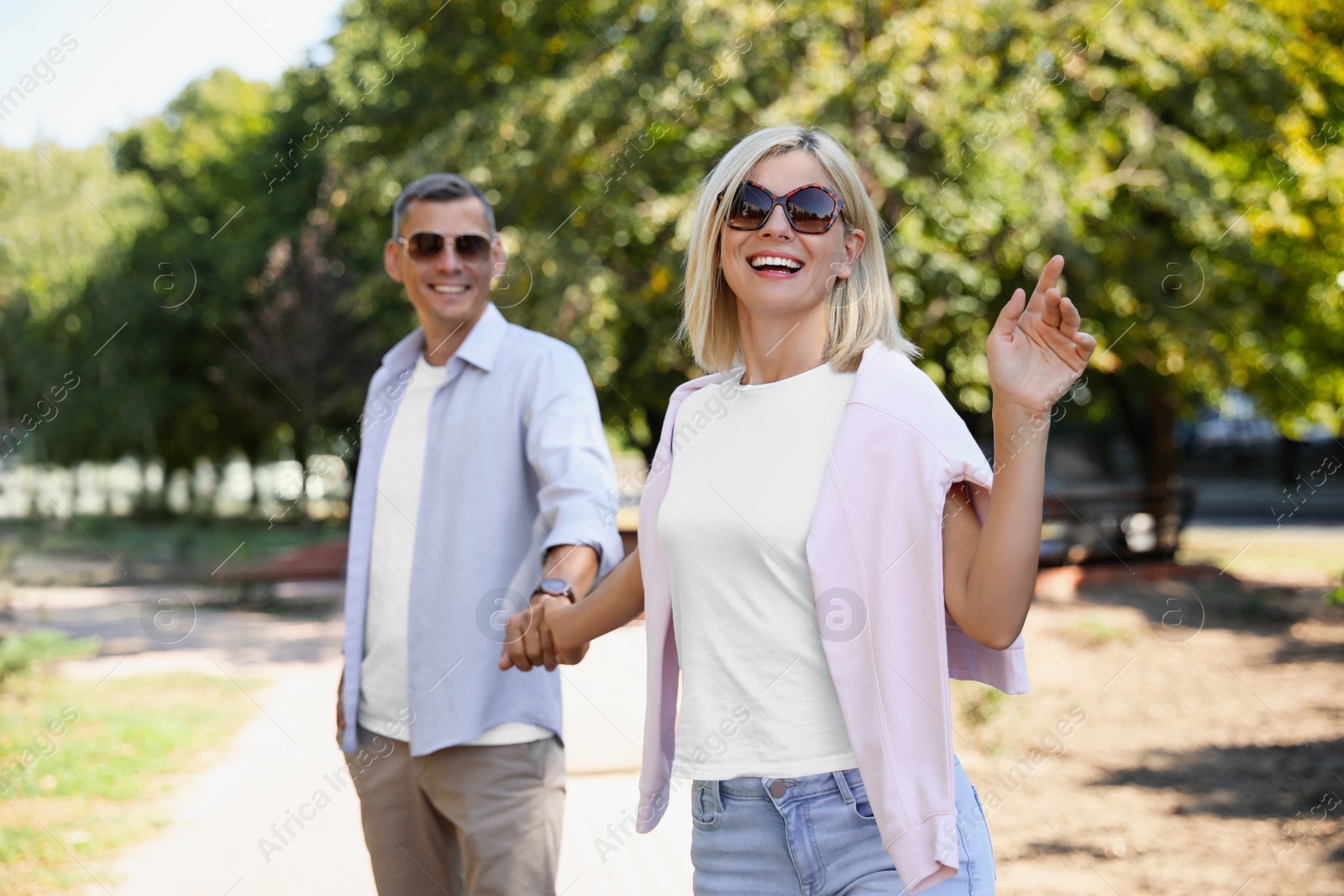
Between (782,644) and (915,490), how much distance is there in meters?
0.32

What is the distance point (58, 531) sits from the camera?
31.5 m

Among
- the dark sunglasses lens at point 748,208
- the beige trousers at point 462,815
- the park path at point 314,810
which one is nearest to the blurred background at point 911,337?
the park path at point 314,810

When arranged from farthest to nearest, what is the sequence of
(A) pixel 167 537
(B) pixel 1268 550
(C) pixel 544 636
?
(A) pixel 167 537, (B) pixel 1268 550, (C) pixel 544 636

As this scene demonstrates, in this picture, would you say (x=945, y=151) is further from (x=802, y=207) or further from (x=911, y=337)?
(x=802, y=207)

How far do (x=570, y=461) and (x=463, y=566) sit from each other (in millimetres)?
354

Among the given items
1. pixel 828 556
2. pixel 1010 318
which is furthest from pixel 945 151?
pixel 828 556

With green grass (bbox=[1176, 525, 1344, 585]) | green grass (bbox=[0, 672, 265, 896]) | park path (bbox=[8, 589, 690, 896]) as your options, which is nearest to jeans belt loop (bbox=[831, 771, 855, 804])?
park path (bbox=[8, 589, 690, 896])

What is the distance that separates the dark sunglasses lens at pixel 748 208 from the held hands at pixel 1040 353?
0.50 m

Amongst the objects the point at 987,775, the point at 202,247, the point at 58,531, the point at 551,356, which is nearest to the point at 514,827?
the point at 551,356

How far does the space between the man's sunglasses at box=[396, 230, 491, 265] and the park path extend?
2353 mm

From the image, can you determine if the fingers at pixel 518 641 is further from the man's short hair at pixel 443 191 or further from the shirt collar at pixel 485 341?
the man's short hair at pixel 443 191

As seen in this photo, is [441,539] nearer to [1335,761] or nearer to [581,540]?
[581,540]

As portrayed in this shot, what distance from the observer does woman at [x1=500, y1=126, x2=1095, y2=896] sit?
177 centimetres

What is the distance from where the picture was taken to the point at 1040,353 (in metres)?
1.77
